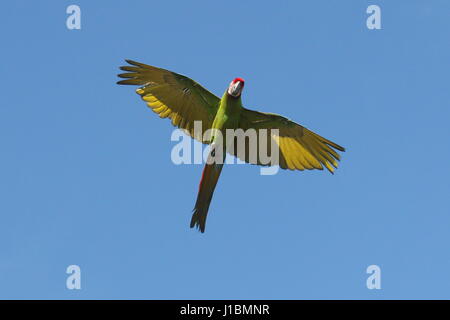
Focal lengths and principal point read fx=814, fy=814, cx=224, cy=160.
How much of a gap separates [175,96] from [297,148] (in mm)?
3710

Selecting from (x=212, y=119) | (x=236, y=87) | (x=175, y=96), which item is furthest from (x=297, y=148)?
(x=175, y=96)

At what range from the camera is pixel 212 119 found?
21.8 metres

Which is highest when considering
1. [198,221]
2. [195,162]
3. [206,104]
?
[206,104]

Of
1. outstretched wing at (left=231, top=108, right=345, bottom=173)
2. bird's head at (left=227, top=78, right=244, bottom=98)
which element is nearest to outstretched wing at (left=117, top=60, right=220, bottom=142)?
bird's head at (left=227, top=78, right=244, bottom=98)

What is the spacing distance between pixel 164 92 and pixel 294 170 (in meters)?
4.20

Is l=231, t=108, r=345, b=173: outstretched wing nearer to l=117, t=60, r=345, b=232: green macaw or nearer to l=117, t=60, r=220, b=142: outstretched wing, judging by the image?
l=117, t=60, r=345, b=232: green macaw

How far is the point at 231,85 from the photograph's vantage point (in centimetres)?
2080

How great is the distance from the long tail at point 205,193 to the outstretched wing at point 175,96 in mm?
1250

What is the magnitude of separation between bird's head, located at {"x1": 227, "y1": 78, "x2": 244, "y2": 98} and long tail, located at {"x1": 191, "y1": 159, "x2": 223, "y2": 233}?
73.0 inches

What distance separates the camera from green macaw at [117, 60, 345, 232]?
2106cm

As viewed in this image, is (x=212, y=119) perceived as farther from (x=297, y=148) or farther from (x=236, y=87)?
(x=297, y=148)

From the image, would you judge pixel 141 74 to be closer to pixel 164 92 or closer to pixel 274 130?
pixel 164 92
